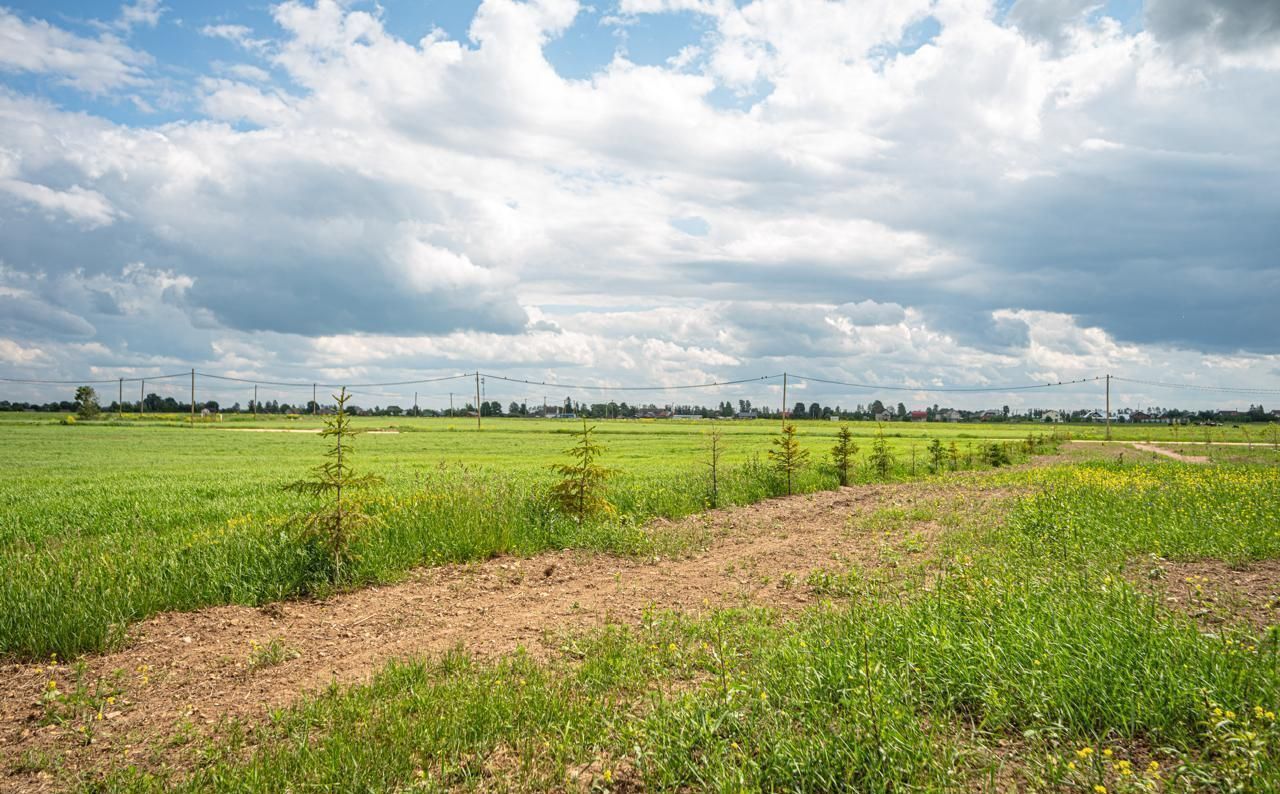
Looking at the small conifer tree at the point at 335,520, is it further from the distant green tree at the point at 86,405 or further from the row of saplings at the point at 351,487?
the distant green tree at the point at 86,405

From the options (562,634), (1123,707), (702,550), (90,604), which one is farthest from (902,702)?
(90,604)

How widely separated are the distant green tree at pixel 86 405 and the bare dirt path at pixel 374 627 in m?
125

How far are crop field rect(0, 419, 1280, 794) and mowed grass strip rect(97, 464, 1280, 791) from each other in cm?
3

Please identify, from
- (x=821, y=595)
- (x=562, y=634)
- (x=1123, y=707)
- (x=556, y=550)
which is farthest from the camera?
(x=556, y=550)

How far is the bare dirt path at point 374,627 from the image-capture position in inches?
211

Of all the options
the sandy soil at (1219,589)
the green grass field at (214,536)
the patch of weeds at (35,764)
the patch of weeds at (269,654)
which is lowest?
the patch of weeds at (35,764)

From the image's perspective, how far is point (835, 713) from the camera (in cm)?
450

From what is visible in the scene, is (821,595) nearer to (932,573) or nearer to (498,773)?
(932,573)

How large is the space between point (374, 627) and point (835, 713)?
5.39m

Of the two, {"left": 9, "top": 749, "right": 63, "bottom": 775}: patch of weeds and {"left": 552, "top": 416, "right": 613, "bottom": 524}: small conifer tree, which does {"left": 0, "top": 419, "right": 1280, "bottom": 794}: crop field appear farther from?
{"left": 552, "top": 416, "right": 613, "bottom": 524}: small conifer tree

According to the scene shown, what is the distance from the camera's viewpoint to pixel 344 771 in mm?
4266

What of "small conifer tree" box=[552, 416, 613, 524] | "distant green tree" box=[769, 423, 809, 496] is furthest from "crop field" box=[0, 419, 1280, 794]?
"distant green tree" box=[769, 423, 809, 496]

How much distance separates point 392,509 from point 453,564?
6.77ft

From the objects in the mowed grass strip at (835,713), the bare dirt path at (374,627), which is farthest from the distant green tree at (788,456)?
the mowed grass strip at (835,713)
